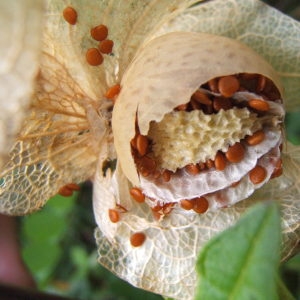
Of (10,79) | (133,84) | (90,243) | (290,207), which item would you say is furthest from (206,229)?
(90,243)

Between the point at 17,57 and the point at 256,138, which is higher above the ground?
the point at 17,57

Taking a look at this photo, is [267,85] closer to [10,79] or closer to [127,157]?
[127,157]

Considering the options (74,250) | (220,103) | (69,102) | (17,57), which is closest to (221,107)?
(220,103)

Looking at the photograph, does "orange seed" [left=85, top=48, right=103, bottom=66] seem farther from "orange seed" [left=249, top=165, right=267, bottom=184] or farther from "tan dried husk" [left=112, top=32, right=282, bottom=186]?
"orange seed" [left=249, top=165, right=267, bottom=184]

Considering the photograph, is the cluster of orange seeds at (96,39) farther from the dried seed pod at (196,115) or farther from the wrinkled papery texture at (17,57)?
the wrinkled papery texture at (17,57)

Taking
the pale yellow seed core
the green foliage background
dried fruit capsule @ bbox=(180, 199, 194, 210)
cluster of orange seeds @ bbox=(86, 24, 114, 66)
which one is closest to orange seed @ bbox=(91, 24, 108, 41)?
cluster of orange seeds @ bbox=(86, 24, 114, 66)

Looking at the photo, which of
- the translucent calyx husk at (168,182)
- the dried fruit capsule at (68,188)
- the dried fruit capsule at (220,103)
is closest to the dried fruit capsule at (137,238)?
the translucent calyx husk at (168,182)

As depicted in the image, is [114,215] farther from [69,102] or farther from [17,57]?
[17,57]
